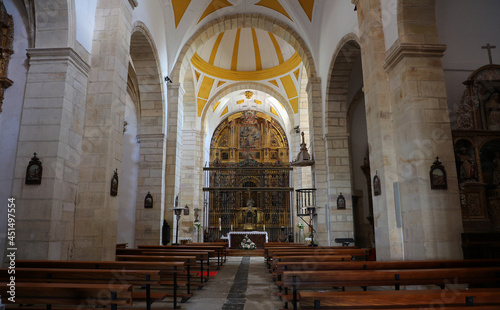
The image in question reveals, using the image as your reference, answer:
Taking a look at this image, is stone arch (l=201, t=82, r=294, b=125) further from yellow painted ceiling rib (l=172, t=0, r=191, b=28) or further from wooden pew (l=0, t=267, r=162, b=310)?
wooden pew (l=0, t=267, r=162, b=310)

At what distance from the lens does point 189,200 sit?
16547 millimetres

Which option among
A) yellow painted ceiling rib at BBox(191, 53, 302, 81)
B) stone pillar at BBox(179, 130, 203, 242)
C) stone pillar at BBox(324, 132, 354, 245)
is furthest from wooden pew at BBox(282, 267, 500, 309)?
yellow painted ceiling rib at BBox(191, 53, 302, 81)

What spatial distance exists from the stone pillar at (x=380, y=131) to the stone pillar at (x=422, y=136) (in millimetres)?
194

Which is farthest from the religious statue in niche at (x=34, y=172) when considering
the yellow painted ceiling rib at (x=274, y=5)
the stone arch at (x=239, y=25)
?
the yellow painted ceiling rib at (x=274, y=5)

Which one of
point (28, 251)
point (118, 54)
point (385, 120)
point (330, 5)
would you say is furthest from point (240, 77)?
point (28, 251)

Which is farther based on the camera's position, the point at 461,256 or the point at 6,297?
the point at 461,256

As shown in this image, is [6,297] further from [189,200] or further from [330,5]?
[189,200]

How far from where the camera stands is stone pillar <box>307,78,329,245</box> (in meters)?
10.6

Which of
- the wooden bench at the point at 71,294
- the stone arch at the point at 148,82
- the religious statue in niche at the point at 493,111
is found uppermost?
the stone arch at the point at 148,82

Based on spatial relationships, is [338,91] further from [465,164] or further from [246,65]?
[246,65]

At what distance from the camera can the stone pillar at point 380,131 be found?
5.45m

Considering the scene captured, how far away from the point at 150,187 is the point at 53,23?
17.7 ft

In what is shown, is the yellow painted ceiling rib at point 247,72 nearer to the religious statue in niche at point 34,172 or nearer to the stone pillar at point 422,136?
the stone pillar at point 422,136

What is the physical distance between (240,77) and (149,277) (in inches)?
634
